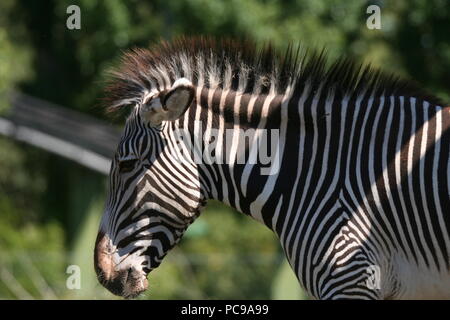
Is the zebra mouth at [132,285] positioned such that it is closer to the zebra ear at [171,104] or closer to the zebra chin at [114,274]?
the zebra chin at [114,274]

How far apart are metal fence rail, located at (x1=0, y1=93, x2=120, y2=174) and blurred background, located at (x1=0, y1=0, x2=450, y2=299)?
0.03 m

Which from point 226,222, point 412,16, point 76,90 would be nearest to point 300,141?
point 412,16

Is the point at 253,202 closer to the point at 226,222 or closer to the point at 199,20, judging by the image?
the point at 199,20

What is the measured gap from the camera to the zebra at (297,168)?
18.2ft

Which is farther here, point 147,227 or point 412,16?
point 412,16

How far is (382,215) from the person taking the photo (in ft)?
18.2

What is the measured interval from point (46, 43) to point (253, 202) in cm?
2020

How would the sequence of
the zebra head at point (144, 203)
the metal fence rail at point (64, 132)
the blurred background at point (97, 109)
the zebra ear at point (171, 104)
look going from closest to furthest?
1. the zebra ear at point (171, 104)
2. the zebra head at point (144, 203)
3. the blurred background at point (97, 109)
4. the metal fence rail at point (64, 132)

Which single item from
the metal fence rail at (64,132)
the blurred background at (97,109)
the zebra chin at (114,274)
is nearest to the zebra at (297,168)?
the zebra chin at (114,274)

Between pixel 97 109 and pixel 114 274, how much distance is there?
834 centimetres

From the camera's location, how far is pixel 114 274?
19.4 feet

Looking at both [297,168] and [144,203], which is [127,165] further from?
[297,168]

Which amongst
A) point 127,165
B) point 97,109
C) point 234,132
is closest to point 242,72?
point 234,132

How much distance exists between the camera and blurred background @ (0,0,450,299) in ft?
54.9
